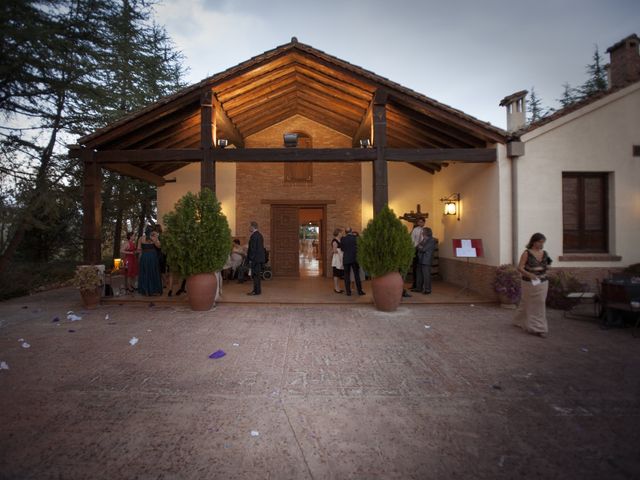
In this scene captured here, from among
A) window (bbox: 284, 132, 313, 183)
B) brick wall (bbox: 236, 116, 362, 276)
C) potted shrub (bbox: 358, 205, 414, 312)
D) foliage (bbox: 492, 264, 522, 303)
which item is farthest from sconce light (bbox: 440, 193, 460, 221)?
window (bbox: 284, 132, 313, 183)

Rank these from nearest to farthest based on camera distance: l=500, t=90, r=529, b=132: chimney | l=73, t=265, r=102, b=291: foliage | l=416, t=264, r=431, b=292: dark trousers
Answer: l=73, t=265, r=102, b=291: foliage < l=416, t=264, r=431, b=292: dark trousers < l=500, t=90, r=529, b=132: chimney

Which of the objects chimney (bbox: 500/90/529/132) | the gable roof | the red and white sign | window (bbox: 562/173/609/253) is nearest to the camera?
the gable roof

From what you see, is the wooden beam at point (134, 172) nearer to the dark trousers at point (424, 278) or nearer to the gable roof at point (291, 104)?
the gable roof at point (291, 104)

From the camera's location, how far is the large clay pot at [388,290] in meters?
6.99

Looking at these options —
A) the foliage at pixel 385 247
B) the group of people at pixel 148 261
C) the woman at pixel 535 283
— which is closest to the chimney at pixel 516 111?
the foliage at pixel 385 247

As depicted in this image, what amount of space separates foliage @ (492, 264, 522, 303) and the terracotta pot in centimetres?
865

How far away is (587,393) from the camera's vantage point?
11.5ft

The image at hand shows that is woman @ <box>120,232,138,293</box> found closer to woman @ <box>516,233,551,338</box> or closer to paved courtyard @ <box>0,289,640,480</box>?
paved courtyard @ <box>0,289,640,480</box>

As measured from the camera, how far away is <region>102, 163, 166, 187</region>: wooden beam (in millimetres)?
8802

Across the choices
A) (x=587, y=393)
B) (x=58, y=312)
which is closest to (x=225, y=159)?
(x=58, y=312)

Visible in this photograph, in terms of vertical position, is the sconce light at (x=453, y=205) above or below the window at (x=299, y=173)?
below

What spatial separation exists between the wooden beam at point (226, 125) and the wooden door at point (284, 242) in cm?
243

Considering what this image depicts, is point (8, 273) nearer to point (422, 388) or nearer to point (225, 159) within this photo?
point (225, 159)

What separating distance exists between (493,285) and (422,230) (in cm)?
221
